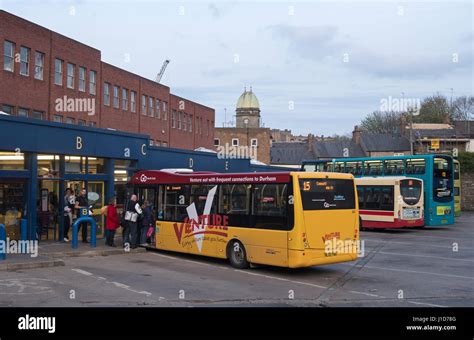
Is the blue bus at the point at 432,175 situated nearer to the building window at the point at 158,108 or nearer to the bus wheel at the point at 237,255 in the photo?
the bus wheel at the point at 237,255

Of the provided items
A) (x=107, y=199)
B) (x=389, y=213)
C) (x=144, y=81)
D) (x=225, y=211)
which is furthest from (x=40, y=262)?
(x=144, y=81)

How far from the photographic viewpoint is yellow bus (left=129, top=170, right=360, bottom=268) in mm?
14102

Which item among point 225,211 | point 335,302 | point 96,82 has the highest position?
point 96,82

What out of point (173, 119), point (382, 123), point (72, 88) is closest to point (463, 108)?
point (382, 123)

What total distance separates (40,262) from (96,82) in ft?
102

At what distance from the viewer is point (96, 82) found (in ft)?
143

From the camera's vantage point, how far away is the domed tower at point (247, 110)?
10450cm

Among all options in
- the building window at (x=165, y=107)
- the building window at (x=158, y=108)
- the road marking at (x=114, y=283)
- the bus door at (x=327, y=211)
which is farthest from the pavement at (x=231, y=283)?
the building window at (x=165, y=107)

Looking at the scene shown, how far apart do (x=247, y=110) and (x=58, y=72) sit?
68162 millimetres

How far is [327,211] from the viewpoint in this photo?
14555mm

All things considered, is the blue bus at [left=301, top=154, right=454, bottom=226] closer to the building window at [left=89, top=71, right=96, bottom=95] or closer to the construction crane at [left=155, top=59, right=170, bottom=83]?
the building window at [left=89, top=71, right=96, bottom=95]

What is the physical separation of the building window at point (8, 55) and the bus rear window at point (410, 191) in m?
23.9
